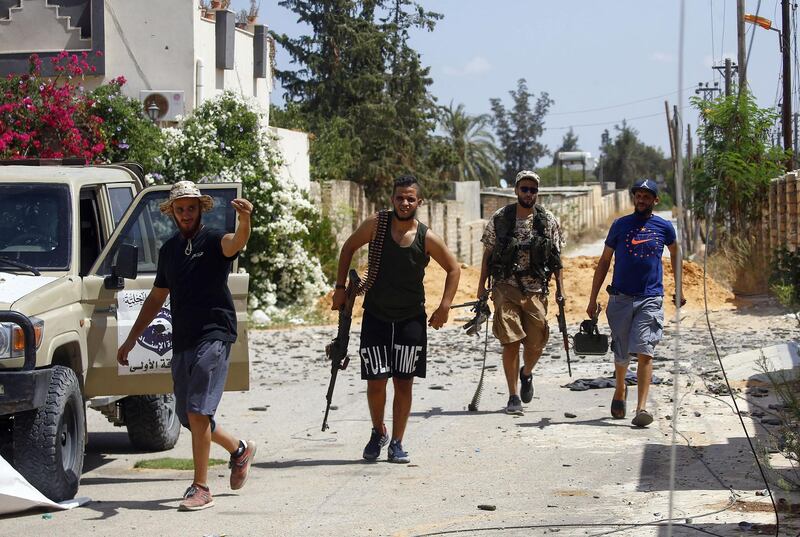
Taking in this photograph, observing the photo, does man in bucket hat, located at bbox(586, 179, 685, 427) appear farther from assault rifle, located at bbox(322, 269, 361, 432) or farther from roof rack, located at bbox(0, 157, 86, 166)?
roof rack, located at bbox(0, 157, 86, 166)

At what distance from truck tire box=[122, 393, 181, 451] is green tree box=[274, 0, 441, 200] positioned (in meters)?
27.3

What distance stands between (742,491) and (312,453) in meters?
3.39

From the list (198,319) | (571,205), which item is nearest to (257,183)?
(198,319)

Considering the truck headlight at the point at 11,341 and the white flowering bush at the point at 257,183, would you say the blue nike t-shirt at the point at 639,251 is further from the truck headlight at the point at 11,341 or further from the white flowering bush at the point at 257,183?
the white flowering bush at the point at 257,183

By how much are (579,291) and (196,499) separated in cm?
1911

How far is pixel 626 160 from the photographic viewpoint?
11319cm

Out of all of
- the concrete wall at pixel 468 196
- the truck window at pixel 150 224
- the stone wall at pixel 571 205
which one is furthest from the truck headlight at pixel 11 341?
the concrete wall at pixel 468 196

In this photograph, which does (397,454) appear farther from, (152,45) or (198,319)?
(152,45)

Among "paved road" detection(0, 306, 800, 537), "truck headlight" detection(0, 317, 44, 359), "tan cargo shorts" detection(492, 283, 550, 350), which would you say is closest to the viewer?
"paved road" detection(0, 306, 800, 537)

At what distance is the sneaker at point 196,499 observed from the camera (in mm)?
6984

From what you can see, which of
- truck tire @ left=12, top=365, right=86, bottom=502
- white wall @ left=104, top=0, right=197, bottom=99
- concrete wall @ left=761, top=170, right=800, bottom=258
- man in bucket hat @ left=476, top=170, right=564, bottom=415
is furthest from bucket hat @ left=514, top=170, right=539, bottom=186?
white wall @ left=104, top=0, right=197, bottom=99

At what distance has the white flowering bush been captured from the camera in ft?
69.6

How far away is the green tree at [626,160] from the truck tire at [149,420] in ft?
341

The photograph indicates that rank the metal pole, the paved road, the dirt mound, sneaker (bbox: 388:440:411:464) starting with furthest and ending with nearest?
the metal pole, the dirt mound, sneaker (bbox: 388:440:411:464), the paved road
